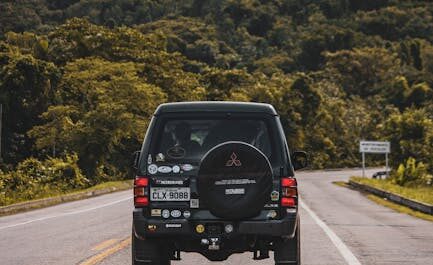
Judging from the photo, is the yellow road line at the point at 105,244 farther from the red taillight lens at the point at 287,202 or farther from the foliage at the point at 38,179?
the foliage at the point at 38,179

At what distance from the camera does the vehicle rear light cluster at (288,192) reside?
7816mm

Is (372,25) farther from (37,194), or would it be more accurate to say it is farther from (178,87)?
(37,194)

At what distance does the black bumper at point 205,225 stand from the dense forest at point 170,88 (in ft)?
62.5

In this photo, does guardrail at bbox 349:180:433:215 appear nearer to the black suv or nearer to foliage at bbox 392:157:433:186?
foliage at bbox 392:157:433:186

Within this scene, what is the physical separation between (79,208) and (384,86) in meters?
102

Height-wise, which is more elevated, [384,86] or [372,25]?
[372,25]

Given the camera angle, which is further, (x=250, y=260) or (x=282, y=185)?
(x=250, y=260)

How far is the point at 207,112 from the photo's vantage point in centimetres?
828

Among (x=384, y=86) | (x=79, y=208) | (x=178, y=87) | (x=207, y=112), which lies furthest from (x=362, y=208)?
(x=384, y=86)

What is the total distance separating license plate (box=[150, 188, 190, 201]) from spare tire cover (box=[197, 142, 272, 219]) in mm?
208

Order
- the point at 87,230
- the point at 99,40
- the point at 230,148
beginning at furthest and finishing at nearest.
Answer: the point at 99,40 < the point at 87,230 < the point at 230,148

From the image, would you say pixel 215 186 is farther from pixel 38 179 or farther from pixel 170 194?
pixel 38 179

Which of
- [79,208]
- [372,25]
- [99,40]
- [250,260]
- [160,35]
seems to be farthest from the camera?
[372,25]

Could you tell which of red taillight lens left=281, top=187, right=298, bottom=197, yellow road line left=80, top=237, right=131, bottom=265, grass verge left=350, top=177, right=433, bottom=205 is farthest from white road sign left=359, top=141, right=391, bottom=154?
red taillight lens left=281, top=187, right=298, bottom=197
